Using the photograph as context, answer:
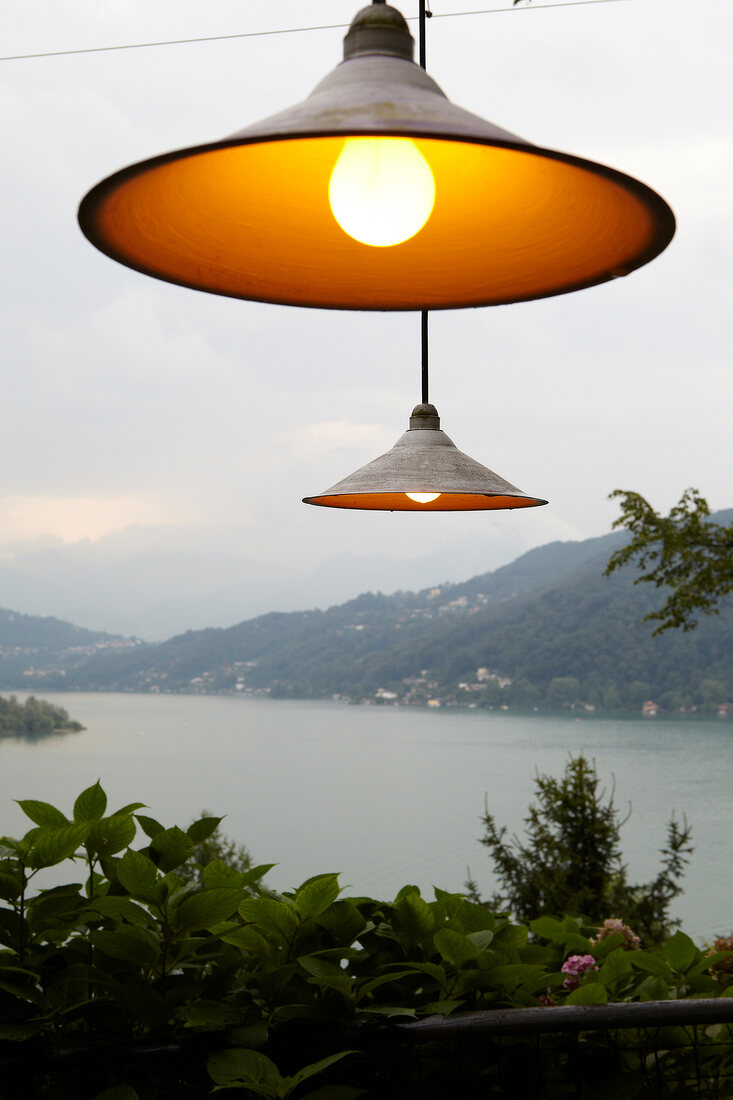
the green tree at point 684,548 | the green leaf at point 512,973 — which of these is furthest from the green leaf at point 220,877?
the green tree at point 684,548

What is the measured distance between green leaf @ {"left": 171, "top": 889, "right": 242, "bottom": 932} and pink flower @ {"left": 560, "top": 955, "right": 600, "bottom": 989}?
1.77 ft

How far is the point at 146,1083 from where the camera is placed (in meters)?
1.01

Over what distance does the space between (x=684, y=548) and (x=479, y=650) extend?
43.1 metres

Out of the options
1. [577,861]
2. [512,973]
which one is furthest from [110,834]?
[577,861]

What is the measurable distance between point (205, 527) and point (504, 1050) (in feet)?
285

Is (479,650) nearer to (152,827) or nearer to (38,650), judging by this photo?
(38,650)

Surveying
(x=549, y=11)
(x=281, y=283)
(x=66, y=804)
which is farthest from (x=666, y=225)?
(x=66, y=804)

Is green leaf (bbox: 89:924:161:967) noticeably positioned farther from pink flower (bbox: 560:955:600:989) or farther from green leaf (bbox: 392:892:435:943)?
pink flower (bbox: 560:955:600:989)

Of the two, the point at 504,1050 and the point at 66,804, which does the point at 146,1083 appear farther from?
the point at 66,804

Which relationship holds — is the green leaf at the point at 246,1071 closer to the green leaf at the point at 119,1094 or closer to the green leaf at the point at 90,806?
the green leaf at the point at 119,1094

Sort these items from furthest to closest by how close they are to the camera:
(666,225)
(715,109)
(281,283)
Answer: (715,109) < (281,283) < (666,225)

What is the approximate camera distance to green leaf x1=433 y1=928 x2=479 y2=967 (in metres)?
A: 1.07

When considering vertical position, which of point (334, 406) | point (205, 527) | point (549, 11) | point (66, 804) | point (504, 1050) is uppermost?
point (334, 406)

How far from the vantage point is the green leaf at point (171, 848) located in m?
1.19
